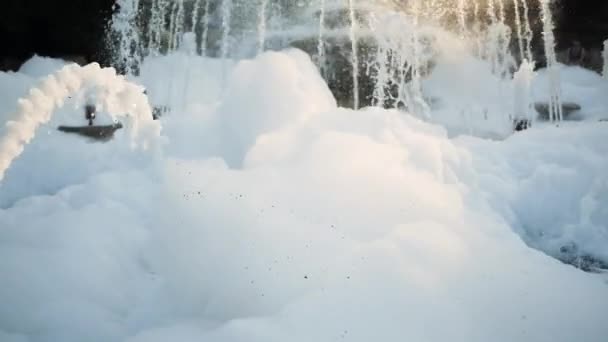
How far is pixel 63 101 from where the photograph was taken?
13.8 feet

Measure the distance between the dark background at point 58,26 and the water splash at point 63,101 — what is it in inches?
284

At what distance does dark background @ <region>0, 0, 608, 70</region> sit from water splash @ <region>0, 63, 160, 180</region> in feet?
23.7

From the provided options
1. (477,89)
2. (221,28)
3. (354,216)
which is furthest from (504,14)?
(354,216)

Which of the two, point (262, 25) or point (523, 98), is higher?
point (262, 25)

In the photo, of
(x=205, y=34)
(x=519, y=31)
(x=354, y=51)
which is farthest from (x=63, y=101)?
(x=519, y=31)

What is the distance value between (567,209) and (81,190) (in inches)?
192

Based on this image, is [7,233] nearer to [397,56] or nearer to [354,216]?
[354,216]

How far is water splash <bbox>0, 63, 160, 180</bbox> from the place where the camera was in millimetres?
3330

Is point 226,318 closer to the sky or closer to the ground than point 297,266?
closer to the ground

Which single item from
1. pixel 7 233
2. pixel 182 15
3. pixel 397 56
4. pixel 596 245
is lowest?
pixel 596 245

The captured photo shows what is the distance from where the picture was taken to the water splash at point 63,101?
333cm

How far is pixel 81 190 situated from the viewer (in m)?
4.67

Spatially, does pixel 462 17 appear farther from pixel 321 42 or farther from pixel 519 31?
pixel 321 42

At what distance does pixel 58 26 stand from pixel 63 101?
8.69 meters
